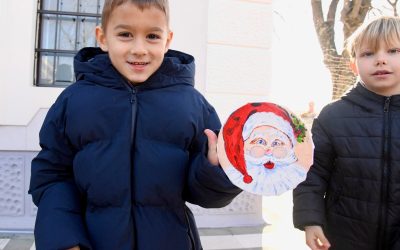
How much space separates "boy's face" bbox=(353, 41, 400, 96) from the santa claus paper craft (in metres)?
0.71

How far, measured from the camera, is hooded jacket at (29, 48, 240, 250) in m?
1.19

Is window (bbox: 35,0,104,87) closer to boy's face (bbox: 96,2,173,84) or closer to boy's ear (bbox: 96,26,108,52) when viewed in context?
boy's ear (bbox: 96,26,108,52)

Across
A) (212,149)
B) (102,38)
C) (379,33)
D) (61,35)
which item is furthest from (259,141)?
(61,35)

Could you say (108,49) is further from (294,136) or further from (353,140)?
(353,140)

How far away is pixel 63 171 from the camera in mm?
1290

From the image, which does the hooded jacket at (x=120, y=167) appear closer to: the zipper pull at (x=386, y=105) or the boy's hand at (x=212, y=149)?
the boy's hand at (x=212, y=149)

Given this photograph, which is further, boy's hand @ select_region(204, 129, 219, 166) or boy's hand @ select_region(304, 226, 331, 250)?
boy's hand @ select_region(304, 226, 331, 250)

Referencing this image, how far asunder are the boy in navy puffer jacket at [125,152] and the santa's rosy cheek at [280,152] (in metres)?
0.18

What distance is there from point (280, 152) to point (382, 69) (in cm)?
80

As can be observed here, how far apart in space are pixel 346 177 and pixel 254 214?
102 inches

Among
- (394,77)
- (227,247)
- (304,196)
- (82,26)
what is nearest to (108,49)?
(304,196)

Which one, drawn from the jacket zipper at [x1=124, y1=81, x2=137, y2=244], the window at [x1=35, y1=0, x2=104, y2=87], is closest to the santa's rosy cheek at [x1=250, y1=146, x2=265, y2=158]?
the jacket zipper at [x1=124, y1=81, x2=137, y2=244]

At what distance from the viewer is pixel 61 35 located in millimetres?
3980

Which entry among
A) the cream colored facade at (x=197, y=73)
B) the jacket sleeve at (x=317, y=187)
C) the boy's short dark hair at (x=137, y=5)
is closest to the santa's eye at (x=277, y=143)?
the boy's short dark hair at (x=137, y=5)
